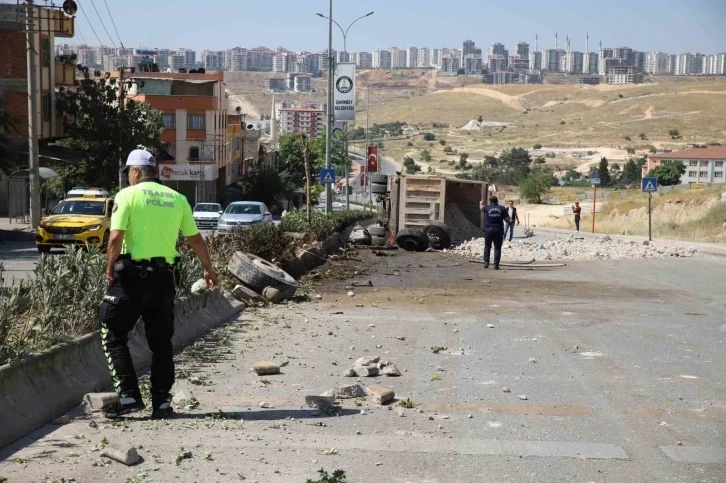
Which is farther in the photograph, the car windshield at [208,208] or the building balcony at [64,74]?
the building balcony at [64,74]

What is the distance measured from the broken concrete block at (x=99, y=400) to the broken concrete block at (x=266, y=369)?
2197 mm

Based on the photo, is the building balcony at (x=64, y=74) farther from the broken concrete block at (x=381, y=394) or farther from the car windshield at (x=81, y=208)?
the broken concrete block at (x=381, y=394)

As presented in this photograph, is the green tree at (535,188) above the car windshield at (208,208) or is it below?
below

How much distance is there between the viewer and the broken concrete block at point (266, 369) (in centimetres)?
1009

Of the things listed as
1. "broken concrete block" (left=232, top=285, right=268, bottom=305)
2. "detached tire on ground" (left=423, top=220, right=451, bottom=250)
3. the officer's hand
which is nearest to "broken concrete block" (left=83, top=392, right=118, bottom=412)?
the officer's hand

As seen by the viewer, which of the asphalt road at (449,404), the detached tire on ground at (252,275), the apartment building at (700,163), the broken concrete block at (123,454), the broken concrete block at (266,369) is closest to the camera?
the broken concrete block at (123,454)

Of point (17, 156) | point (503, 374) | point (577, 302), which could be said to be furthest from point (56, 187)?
point (503, 374)

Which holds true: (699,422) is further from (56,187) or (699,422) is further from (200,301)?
(56,187)

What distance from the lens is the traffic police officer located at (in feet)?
26.2

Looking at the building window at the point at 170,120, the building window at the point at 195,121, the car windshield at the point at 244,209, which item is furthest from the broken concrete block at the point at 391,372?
the building window at the point at 195,121

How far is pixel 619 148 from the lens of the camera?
166m

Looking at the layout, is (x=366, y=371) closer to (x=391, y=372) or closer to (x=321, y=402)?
(x=391, y=372)

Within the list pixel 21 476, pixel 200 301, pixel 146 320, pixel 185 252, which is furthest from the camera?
pixel 185 252

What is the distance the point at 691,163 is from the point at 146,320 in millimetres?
122273
